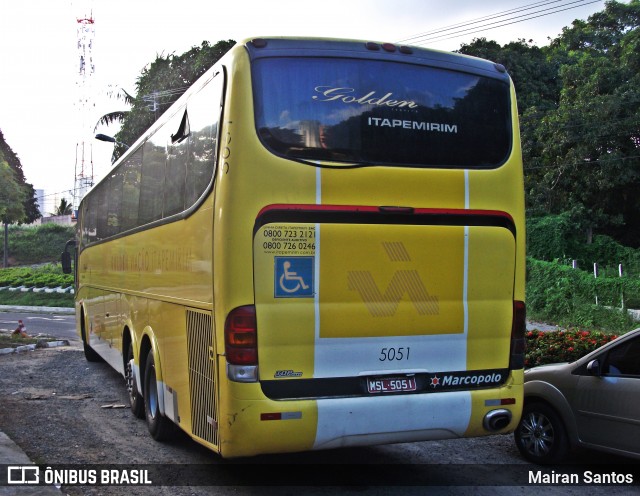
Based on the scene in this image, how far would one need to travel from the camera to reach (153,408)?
7.81 m

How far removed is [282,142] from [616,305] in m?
19.0

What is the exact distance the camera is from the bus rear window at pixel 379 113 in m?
5.41

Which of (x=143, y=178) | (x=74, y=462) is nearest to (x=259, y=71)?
(x=143, y=178)

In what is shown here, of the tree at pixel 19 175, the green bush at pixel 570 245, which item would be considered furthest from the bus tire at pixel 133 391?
the tree at pixel 19 175

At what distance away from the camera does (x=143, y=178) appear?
852cm

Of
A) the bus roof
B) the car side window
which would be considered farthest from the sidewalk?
the car side window

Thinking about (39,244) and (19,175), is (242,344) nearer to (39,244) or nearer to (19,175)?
(39,244)

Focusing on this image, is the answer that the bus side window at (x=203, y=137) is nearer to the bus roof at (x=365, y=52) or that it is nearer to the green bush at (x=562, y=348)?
the bus roof at (x=365, y=52)

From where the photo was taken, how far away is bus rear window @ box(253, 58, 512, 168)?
17.7 feet

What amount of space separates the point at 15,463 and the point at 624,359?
5.67 meters

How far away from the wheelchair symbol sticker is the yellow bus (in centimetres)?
1

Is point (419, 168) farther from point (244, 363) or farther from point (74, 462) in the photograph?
point (74, 462)

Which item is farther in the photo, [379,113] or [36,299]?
[36,299]

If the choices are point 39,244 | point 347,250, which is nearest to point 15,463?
point 347,250
